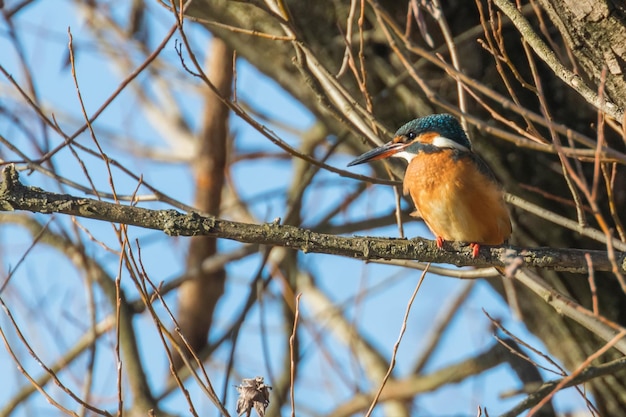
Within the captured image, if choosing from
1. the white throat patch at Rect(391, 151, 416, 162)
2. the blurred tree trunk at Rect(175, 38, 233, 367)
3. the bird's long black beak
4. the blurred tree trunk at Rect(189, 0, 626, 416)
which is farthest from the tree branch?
the blurred tree trunk at Rect(175, 38, 233, 367)

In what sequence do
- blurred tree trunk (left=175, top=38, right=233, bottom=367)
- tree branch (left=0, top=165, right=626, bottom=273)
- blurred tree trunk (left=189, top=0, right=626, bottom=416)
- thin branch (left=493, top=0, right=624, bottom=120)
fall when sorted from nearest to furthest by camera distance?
thin branch (left=493, top=0, right=624, bottom=120) → tree branch (left=0, top=165, right=626, bottom=273) → blurred tree trunk (left=189, top=0, right=626, bottom=416) → blurred tree trunk (left=175, top=38, right=233, bottom=367)

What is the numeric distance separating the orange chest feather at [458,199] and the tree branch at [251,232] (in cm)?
61

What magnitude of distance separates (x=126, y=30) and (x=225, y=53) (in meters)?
1.49

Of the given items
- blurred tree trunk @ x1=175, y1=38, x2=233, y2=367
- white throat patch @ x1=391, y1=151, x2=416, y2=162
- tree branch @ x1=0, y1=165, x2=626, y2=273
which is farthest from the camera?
blurred tree trunk @ x1=175, y1=38, x2=233, y2=367

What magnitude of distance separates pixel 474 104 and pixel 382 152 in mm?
950

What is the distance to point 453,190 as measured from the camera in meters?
3.40

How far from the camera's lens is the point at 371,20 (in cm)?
426

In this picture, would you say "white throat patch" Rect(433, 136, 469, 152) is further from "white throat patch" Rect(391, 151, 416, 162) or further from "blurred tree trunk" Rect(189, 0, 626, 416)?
"blurred tree trunk" Rect(189, 0, 626, 416)

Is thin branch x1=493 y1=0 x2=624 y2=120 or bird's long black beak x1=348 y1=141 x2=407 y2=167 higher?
bird's long black beak x1=348 y1=141 x2=407 y2=167

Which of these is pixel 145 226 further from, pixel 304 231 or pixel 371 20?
pixel 371 20

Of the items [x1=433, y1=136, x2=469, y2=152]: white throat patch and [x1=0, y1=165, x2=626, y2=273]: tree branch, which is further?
[x1=433, y1=136, x2=469, y2=152]: white throat patch

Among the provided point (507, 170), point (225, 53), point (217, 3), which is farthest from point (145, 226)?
point (225, 53)

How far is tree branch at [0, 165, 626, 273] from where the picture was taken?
2564mm

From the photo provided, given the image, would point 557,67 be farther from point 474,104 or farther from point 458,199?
point 474,104
